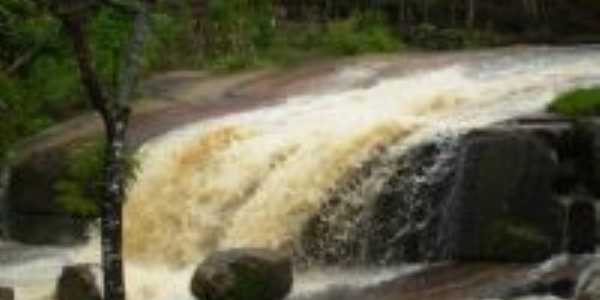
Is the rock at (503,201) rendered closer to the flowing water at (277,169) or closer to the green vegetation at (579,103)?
the flowing water at (277,169)

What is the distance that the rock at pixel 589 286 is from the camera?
39.3ft

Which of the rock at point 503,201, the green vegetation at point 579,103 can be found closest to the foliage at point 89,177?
the rock at point 503,201

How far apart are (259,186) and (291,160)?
0.47m

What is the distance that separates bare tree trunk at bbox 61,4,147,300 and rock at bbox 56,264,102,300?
4.55 metres

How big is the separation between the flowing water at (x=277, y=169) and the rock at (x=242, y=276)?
22.5 inches

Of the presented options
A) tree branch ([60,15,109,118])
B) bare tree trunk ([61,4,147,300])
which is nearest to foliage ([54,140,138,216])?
bare tree trunk ([61,4,147,300])

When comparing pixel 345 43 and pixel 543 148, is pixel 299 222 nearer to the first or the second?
pixel 543 148

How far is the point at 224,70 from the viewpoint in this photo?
2520cm

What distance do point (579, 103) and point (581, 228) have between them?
1.62m

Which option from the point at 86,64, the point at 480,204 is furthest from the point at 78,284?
the point at 86,64

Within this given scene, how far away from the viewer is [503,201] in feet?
52.3

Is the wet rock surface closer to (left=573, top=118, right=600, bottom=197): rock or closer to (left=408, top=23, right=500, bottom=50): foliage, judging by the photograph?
(left=573, top=118, right=600, bottom=197): rock

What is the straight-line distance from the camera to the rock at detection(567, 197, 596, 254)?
50.9ft

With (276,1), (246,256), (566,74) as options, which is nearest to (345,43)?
(276,1)
